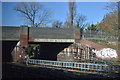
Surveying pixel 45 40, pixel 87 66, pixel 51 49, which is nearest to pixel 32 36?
pixel 45 40

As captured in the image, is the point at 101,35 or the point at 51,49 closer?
the point at 101,35

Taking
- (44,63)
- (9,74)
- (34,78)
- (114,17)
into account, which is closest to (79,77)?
(34,78)

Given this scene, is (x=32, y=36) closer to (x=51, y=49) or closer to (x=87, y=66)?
(x=51, y=49)

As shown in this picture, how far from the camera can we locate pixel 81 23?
4141 cm

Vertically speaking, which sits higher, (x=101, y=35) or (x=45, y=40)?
(x=101, y=35)

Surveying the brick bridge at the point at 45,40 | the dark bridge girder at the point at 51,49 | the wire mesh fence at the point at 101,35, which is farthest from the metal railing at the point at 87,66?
the wire mesh fence at the point at 101,35

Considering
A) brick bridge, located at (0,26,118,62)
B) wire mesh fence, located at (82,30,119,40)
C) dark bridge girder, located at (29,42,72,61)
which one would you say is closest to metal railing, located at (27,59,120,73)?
brick bridge, located at (0,26,118,62)

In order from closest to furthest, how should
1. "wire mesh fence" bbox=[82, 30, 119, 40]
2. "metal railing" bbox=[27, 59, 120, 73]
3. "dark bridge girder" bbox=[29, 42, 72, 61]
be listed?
"metal railing" bbox=[27, 59, 120, 73]
"wire mesh fence" bbox=[82, 30, 119, 40]
"dark bridge girder" bbox=[29, 42, 72, 61]

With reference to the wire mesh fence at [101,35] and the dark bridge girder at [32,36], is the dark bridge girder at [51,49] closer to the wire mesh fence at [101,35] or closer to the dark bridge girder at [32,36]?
the dark bridge girder at [32,36]

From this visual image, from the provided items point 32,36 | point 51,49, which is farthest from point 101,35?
point 32,36

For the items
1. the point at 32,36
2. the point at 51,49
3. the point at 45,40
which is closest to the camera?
the point at 32,36

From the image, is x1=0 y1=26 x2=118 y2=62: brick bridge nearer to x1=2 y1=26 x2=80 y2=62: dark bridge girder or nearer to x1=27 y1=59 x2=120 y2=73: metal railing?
x1=2 y1=26 x2=80 y2=62: dark bridge girder

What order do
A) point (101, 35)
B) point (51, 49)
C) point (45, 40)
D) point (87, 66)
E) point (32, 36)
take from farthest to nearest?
point (51, 49)
point (101, 35)
point (45, 40)
point (32, 36)
point (87, 66)

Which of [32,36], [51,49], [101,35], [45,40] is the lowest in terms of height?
[51,49]
